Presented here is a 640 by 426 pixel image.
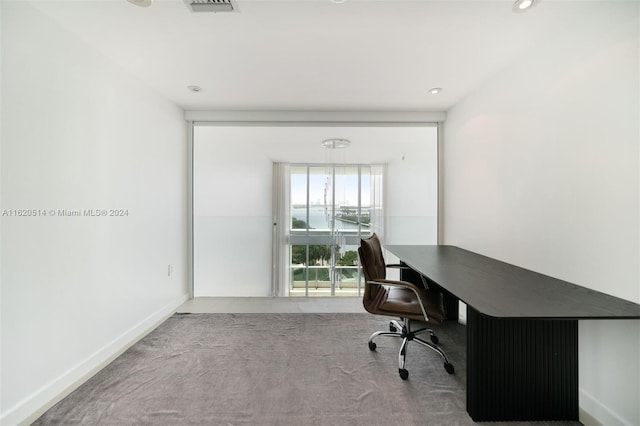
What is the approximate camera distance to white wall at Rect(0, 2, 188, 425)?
60.9 inches

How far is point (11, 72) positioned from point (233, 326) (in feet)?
8.35

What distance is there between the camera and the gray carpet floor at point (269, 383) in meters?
1.62

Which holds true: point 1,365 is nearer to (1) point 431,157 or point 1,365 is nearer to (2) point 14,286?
(2) point 14,286

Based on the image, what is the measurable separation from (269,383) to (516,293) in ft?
5.61

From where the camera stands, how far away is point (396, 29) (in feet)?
6.07

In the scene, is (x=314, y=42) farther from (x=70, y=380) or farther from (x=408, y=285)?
(x=70, y=380)

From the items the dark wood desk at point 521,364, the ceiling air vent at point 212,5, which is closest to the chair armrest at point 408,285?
the dark wood desk at point 521,364

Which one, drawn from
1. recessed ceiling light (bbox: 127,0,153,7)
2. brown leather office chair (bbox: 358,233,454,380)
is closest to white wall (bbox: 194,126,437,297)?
brown leather office chair (bbox: 358,233,454,380)

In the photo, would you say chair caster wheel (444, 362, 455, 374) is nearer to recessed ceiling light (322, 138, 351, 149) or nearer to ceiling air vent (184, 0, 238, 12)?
recessed ceiling light (322, 138, 351, 149)

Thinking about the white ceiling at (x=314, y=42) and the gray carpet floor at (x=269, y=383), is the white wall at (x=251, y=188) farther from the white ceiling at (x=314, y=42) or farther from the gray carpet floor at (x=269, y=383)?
the gray carpet floor at (x=269, y=383)

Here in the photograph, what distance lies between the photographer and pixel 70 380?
1857mm

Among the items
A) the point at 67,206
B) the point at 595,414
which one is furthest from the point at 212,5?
the point at 595,414

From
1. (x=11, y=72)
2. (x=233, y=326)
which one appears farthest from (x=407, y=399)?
(x=11, y=72)

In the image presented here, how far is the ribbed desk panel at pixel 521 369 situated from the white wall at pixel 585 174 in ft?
0.48
